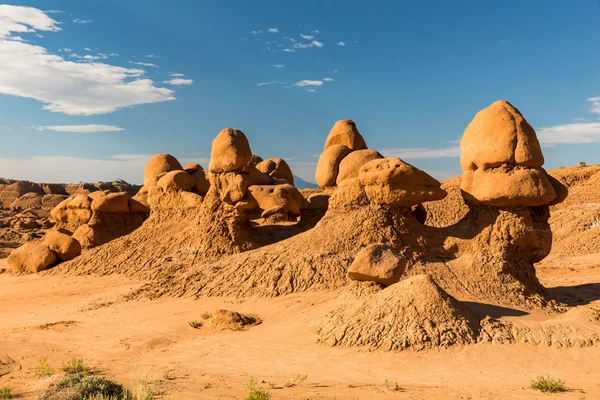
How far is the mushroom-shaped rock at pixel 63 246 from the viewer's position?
64.9ft

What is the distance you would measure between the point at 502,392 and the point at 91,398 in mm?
5270

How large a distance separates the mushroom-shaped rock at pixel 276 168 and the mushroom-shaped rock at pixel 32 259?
1154 cm

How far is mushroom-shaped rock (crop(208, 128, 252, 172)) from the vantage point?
1794 cm

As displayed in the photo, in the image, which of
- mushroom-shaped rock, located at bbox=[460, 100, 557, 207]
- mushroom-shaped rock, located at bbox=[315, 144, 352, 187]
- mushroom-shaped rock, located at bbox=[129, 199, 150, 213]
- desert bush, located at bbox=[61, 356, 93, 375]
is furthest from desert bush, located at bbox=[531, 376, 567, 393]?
mushroom-shaped rock, located at bbox=[129, 199, 150, 213]

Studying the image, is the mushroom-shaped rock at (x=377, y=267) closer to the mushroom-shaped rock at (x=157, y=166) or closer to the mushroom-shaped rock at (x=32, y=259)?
the mushroom-shaped rock at (x=32, y=259)

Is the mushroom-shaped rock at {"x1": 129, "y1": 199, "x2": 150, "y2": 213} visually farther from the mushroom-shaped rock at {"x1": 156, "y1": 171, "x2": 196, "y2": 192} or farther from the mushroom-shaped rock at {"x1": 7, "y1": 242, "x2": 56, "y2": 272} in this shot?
the mushroom-shaped rock at {"x1": 7, "y1": 242, "x2": 56, "y2": 272}

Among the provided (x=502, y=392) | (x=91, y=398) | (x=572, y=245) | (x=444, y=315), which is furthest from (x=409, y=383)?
(x=572, y=245)

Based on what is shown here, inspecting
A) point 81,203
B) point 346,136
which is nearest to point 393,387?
point 346,136

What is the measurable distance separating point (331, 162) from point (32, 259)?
11.6m

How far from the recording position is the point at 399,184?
1388 centimetres

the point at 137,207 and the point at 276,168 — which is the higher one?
the point at 276,168

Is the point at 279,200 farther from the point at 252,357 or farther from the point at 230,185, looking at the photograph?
the point at 252,357

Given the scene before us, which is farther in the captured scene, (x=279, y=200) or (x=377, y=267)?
(x=279, y=200)

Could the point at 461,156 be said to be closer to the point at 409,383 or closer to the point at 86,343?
the point at 409,383
